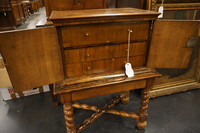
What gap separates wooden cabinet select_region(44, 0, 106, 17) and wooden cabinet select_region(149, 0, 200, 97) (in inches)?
24.3

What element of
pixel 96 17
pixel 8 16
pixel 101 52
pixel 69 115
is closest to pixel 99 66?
pixel 101 52

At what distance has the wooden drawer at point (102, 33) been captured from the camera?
3.19ft

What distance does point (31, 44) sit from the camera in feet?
2.94

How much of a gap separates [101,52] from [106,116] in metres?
1.07

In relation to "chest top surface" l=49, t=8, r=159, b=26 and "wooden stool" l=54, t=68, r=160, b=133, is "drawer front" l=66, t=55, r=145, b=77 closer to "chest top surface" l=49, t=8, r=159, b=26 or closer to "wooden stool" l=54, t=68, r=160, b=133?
"wooden stool" l=54, t=68, r=160, b=133

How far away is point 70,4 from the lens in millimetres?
1376

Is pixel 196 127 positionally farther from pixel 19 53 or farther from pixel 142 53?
pixel 19 53

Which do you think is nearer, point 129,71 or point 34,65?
point 34,65

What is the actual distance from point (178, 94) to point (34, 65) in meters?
2.12

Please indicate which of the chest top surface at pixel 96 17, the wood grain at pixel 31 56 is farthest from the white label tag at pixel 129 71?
the wood grain at pixel 31 56

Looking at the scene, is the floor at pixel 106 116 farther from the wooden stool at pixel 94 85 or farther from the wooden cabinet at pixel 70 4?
the wooden cabinet at pixel 70 4

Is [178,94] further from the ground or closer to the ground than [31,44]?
closer to the ground

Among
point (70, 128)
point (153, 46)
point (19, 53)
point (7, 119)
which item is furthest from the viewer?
point (7, 119)

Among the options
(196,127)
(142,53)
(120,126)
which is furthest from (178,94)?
(142,53)
